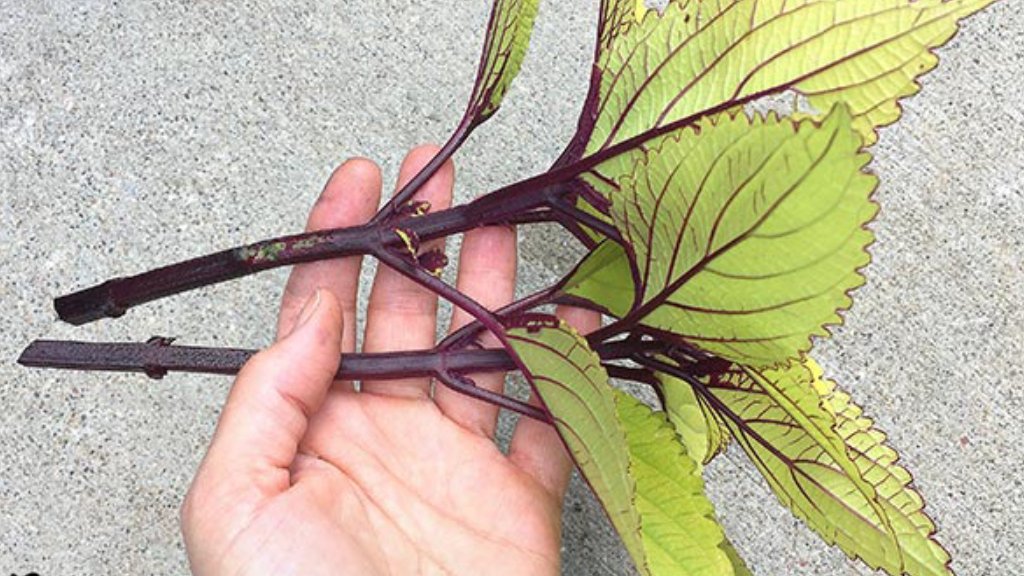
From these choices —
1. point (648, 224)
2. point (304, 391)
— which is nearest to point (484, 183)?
point (304, 391)

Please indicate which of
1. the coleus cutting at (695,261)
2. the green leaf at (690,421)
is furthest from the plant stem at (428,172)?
the green leaf at (690,421)

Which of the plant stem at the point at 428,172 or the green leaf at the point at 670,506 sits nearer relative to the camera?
the green leaf at the point at 670,506

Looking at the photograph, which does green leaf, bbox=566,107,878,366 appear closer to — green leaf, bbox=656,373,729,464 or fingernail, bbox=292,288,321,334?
green leaf, bbox=656,373,729,464

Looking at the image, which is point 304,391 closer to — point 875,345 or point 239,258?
point 239,258

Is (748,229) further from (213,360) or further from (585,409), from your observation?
(213,360)

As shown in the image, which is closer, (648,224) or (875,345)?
(648,224)

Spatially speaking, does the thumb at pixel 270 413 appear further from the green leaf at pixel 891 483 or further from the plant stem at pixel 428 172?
the green leaf at pixel 891 483

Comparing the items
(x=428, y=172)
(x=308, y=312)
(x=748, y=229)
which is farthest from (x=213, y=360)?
(x=748, y=229)
